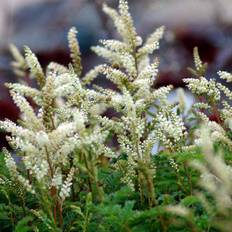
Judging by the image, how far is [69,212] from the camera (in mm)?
3168

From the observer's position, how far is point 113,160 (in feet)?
11.9

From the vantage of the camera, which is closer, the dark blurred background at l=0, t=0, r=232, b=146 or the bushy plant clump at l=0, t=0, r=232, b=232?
the bushy plant clump at l=0, t=0, r=232, b=232

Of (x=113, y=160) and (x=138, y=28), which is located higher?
(x=138, y=28)

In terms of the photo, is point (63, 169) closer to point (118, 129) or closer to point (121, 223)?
point (118, 129)

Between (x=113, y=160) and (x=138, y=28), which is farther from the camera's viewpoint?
(x=138, y=28)

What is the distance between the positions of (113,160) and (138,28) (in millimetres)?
7985

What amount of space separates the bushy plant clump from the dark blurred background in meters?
5.58

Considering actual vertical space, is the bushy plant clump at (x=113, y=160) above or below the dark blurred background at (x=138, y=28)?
below

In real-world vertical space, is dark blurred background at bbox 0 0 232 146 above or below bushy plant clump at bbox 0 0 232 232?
above

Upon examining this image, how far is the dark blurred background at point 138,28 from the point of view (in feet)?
32.6

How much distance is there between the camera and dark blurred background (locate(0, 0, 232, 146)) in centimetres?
994

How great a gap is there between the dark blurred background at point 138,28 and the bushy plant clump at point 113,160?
5581 millimetres

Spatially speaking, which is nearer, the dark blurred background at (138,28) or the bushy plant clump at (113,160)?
the bushy plant clump at (113,160)

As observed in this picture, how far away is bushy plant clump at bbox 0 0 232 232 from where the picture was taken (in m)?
2.69
